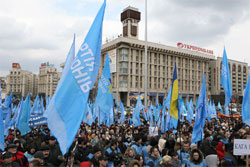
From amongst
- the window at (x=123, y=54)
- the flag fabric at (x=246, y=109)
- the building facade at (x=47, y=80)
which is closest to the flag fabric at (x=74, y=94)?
the flag fabric at (x=246, y=109)

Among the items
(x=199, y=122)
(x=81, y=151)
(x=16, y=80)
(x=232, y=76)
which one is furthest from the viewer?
(x=16, y=80)

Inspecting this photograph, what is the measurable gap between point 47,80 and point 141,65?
90007 millimetres

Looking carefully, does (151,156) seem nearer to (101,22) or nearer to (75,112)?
(75,112)

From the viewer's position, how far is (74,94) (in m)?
3.65

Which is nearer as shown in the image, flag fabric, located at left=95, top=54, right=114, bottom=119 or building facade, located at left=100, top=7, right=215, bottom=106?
flag fabric, located at left=95, top=54, right=114, bottom=119

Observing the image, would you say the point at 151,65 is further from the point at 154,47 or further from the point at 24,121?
the point at 24,121

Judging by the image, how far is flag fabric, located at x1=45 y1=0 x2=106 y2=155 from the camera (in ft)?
11.3

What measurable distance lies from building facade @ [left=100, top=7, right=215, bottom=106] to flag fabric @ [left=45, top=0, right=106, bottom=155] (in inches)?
1809

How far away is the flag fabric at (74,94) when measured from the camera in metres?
3.44

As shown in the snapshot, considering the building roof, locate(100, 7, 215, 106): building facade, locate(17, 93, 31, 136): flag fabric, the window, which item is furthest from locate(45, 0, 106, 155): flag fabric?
the window

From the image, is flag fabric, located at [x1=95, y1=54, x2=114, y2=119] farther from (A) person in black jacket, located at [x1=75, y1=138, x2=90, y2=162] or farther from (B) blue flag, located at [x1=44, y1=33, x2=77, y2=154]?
(B) blue flag, located at [x1=44, y1=33, x2=77, y2=154]

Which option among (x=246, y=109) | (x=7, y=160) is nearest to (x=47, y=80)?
(x=246, y=109)

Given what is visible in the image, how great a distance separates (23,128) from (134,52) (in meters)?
46.2

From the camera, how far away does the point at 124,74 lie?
2068 inches
